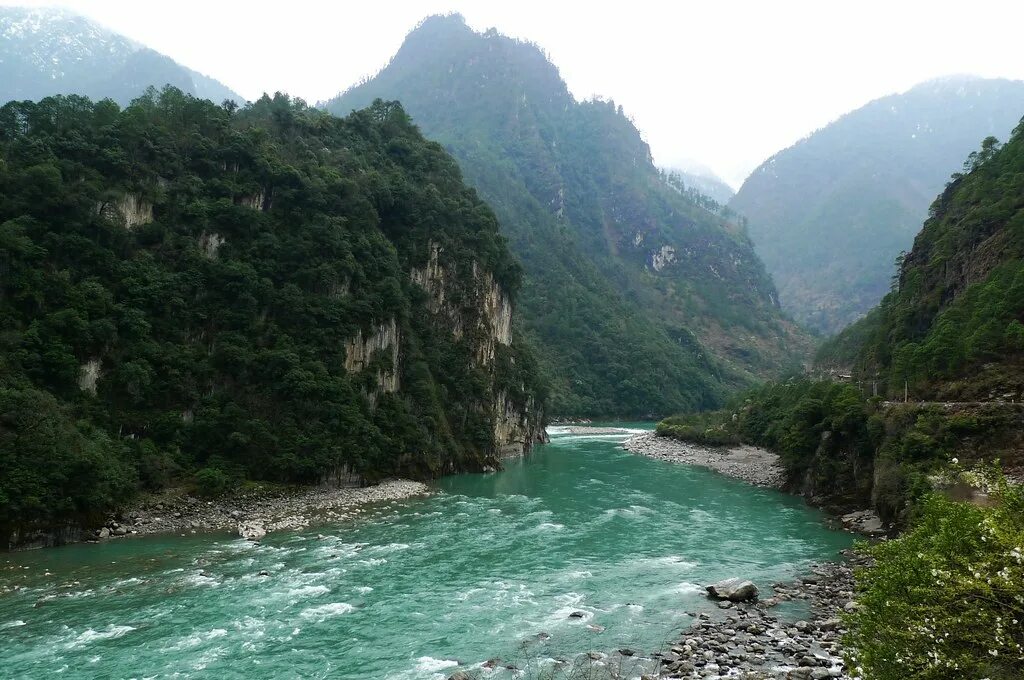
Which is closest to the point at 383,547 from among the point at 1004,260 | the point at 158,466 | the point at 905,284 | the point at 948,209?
the point at 158,466

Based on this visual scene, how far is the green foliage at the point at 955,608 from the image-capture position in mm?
8680

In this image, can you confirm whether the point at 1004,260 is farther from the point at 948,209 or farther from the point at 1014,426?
the point at 948,209

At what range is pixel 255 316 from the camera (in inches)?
1843

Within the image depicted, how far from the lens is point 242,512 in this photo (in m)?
35.6

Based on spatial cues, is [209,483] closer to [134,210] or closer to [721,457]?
[134,210]

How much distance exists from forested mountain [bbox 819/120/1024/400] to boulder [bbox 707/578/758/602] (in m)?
18.8

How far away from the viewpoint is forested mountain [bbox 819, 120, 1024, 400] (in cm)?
3347

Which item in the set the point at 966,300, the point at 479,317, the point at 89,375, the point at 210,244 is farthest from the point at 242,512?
the point at 966,300

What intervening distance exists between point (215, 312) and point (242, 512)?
1638cm

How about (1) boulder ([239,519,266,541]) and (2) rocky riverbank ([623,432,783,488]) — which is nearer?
(1) boulder ([239,519,266,541])

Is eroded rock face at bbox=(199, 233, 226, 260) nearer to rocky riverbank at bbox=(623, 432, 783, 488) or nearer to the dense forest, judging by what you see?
the dense forest

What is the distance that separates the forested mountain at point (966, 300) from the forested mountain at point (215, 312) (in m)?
35.9

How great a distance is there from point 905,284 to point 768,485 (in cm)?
2252

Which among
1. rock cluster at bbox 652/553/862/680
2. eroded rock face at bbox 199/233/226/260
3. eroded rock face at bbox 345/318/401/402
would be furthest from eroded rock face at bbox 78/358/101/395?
rock cluster at bbox 652/553/862/680
